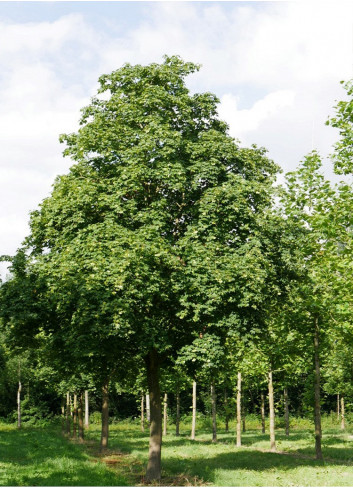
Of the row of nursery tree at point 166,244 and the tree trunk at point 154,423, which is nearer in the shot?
the row of nursery tree at point 166,244

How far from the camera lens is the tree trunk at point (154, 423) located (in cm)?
2116

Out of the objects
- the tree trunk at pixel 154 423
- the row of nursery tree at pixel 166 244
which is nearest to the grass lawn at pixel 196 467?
the tree trunk at pixel 154 423

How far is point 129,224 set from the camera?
67.9 feet

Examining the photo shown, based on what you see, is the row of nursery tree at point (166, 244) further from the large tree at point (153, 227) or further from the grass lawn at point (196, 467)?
the grass lawn at point (196, 467)

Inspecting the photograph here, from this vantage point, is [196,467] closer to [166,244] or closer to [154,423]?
[154,423]

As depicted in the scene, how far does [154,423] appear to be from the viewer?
21.9 metres

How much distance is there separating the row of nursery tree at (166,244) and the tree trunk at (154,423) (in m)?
0.05

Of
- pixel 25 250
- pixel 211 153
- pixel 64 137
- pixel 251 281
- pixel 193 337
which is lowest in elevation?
pixel 193 337

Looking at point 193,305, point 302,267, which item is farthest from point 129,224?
point 302,267

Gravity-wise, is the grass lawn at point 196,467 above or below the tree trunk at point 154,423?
below

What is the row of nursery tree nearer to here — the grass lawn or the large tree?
the large tree

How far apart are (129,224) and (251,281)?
578 centimetres

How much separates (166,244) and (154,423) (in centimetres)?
852

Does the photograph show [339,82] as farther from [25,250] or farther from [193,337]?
[25,250]
